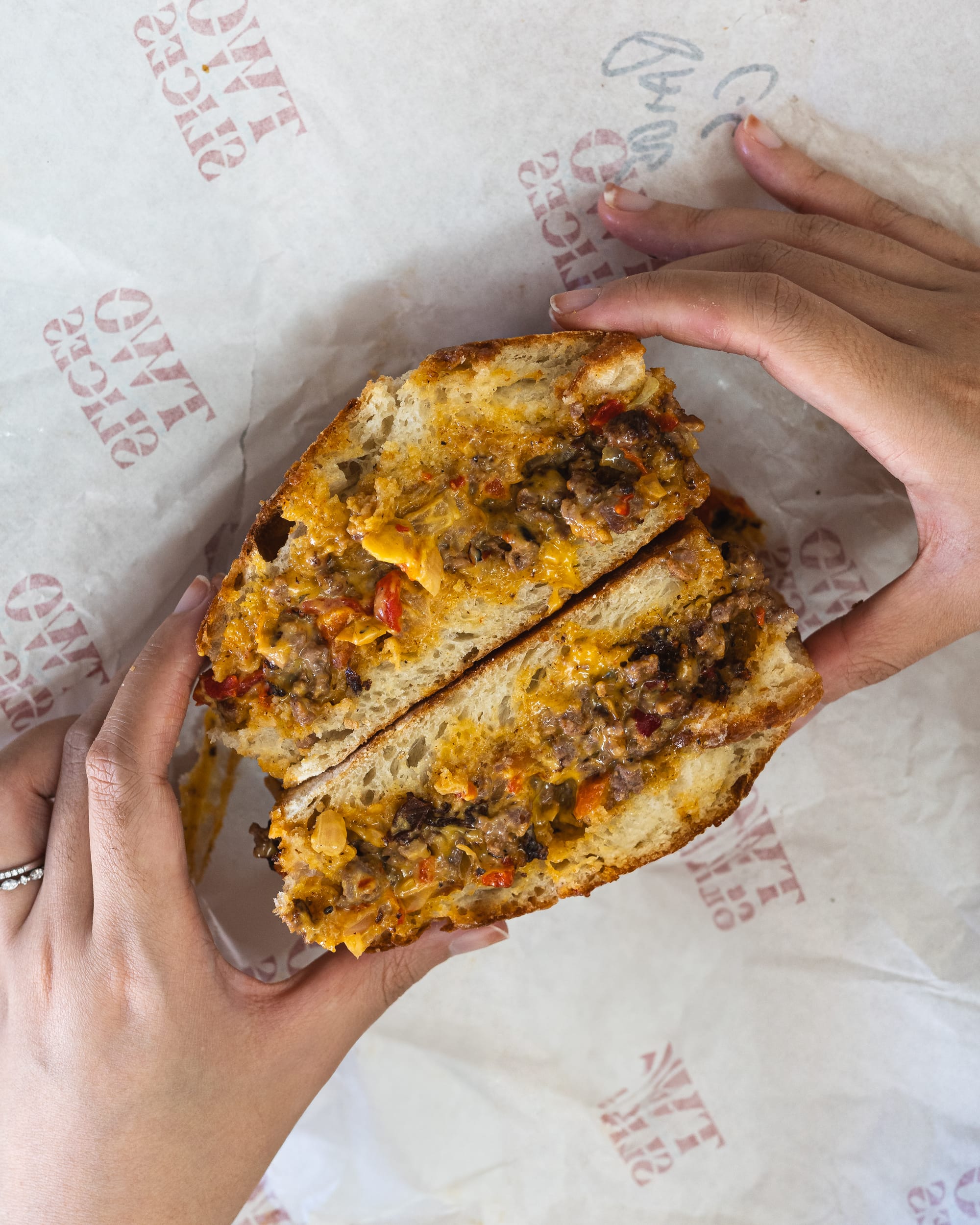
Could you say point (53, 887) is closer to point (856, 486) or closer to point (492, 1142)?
point (492, 1142)

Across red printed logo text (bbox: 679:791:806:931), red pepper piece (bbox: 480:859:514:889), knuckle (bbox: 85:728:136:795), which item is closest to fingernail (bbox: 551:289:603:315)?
red pepper piece (bbox: 480:859:514:889)

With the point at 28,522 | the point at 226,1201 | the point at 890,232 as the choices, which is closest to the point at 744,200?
the point at 890,232

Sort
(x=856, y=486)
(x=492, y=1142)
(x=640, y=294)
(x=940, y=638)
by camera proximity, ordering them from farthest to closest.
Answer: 1. (x=492, y=1142)
2. (x=856, y=486)
3. (x=940, y=638)
4. (x=640, y=294)

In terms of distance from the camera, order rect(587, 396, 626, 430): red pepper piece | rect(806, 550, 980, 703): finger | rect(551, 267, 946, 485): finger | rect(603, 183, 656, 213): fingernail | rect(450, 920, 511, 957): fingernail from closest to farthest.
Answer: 1. rect(551, 267, 946, 485): finger
2. rect(587, 396, 626, 430): red pepper piece
3. rect(806, 550, 980, 703): finger
4. rect(603, 183, 656, 213): fingernail
5. rect(450, 920, 511, 957): fingernail

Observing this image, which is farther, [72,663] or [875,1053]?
[875,1053]

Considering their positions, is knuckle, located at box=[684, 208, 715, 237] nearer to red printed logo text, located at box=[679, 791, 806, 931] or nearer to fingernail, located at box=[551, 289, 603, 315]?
fingernail, located at box=[551, 289, 603, 315]

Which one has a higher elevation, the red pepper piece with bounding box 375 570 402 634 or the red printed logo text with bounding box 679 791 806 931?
the red pepper piece with bounding box 375 570 402 634

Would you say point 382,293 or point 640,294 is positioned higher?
point 382,293

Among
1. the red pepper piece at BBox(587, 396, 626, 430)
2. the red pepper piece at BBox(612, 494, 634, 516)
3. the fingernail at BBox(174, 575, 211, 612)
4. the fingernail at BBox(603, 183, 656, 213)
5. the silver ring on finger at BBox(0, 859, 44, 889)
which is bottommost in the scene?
the silver ring on finger at BBox(0, 859, 44, 889)

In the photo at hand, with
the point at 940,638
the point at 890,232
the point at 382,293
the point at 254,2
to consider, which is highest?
the point at 254,2
